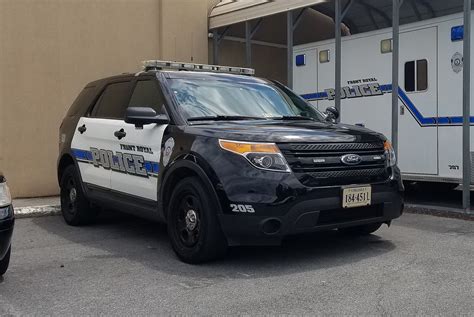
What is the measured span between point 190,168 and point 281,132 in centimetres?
90

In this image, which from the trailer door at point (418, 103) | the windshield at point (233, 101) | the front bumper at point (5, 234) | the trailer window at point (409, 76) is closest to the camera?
the front bumper at point (5, 234)

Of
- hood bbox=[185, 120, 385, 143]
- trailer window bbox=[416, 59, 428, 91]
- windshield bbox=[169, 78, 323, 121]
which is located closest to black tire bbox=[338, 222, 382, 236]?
hood bbox=[185, 120, 385, 143]

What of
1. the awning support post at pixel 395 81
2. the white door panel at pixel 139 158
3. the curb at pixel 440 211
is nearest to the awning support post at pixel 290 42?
the awning support post at pixel 395 81

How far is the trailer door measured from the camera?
28.7 ft

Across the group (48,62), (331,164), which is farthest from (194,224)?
(48,62)

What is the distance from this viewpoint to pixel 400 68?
30.3ft

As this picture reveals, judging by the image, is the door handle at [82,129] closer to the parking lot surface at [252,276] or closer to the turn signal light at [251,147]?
the parking lot surface at [252,276]

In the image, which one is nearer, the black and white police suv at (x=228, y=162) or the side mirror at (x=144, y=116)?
the black and white police suv at (x=228, y=162)

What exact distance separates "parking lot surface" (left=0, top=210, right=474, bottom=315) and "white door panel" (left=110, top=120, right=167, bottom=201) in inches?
25.8

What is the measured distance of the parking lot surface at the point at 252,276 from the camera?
4078mm

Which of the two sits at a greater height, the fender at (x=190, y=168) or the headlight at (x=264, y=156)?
the headlight at (x=264, y=156)

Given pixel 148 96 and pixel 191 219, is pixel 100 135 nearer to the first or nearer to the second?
pixel 148 96

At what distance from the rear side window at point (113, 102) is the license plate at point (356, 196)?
2.85 m

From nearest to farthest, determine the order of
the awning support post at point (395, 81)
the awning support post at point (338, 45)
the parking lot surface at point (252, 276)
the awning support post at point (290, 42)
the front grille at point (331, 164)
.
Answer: the parking lot surface at point (252, 276) < the front grille at point (331, 164) < the awning support post at point (395, 81) < the awning support post at point (338, 45) < the awning support post at point (290, 42)
